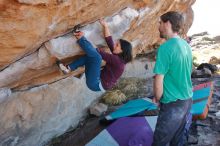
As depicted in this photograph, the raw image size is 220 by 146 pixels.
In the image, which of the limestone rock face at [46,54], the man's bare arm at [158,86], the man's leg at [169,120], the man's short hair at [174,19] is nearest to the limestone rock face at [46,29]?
the limestone rock face at [46,54]

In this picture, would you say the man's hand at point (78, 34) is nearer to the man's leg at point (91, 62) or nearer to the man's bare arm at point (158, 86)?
the man's leg at point (91, 62)

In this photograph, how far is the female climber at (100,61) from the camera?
6.21m

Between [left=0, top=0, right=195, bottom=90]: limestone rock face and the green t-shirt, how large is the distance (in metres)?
→ 1.56

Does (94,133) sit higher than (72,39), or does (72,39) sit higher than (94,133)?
(72,39)

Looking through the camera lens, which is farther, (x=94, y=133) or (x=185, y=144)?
(x=94, y=133)

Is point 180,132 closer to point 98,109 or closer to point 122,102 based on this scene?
point 98,109

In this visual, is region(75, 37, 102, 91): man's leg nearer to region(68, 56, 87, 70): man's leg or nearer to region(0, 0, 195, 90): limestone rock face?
region(68, 56, 87, 70): man's leg

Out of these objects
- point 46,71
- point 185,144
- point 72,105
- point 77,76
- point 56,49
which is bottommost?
point 185,144

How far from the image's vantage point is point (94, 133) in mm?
8492

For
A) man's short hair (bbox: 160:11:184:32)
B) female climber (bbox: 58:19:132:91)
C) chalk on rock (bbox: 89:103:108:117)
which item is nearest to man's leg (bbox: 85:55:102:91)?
female climber (bbox: 58:19:132:91)

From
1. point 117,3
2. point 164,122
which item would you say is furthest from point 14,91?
point 164,122

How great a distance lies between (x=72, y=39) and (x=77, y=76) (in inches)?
111

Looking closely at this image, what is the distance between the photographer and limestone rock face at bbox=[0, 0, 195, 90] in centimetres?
473

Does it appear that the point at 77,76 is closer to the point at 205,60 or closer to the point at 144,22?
the point at 144,22
